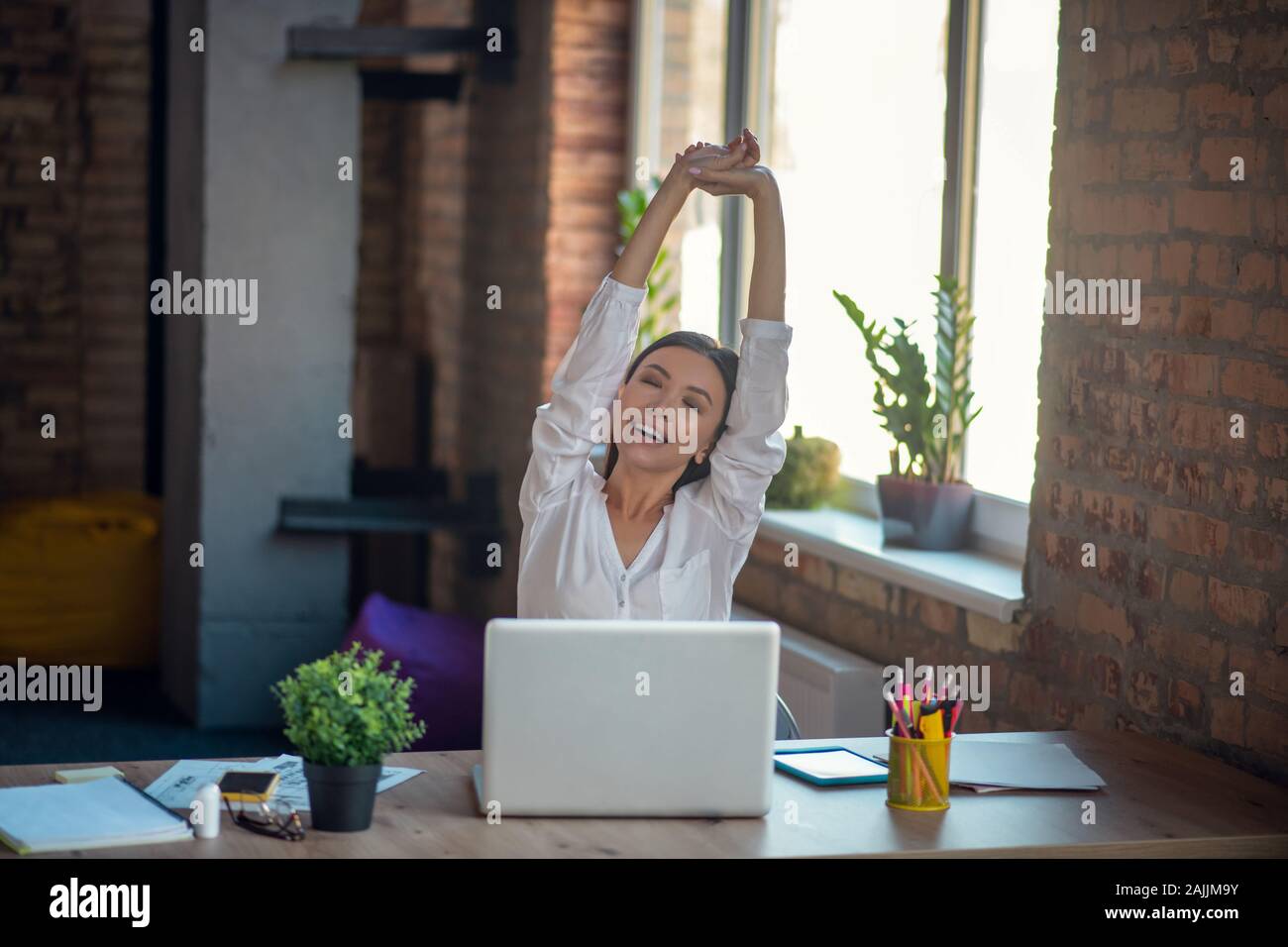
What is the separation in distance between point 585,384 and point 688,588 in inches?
16.3

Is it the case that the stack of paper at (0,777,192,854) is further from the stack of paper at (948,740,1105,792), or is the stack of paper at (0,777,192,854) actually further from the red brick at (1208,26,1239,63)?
the red brick at (1208,26,1239,63)

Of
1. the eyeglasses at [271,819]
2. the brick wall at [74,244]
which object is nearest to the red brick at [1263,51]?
the eyeglasses at [271,819]

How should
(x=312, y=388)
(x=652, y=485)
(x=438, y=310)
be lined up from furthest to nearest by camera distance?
(x=438, y=310) → (x=312, y=388) → (x=652, y=485)

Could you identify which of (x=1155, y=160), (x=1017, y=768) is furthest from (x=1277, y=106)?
(x=1017, y=768)

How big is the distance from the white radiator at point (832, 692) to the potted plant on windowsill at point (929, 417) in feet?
1.11

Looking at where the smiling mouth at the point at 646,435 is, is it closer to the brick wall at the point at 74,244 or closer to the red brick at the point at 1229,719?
the red brick at the point at 1229,719

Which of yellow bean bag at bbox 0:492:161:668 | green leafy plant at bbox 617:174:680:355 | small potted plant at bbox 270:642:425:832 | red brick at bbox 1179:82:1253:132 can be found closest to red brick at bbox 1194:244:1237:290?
red brick at bbox 1179:82:1253:132

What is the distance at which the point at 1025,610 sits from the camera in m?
3.23

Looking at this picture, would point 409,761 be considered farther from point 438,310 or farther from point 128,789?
point 438,310

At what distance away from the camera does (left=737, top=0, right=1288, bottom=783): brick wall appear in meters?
2.57

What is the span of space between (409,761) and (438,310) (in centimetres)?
462

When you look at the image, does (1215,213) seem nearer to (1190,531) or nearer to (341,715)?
(1190,531)

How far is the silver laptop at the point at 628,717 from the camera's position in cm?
206
